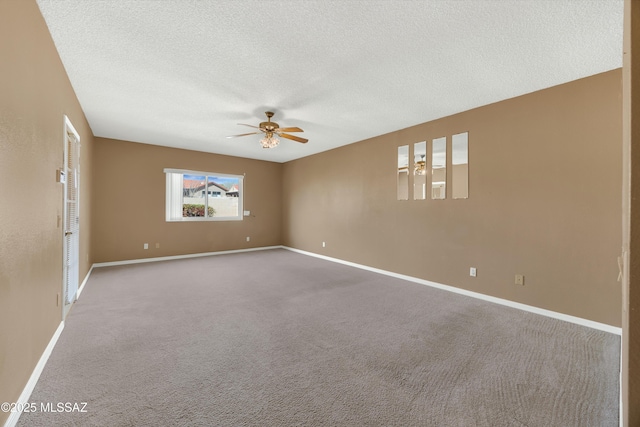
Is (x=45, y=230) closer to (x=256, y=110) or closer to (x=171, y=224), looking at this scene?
(x=256, y=110)

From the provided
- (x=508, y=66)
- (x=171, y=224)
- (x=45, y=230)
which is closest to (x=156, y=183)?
(x=171, y=224)

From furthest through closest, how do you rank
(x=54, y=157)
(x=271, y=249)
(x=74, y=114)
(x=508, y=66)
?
1. (x=271, y=249)
2. (x=74, y=114)
3. (x=508, y=66)
4. (x=54, y=157)

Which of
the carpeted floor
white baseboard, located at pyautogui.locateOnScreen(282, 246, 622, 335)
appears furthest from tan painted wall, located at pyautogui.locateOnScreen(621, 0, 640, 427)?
white baseboard, located at pyautogui.locateOnScreen(282, 246, 622, 335)

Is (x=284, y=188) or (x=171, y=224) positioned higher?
(x=284, y=188)

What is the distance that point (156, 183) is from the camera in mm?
5898

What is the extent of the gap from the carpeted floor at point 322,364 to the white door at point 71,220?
25 cm

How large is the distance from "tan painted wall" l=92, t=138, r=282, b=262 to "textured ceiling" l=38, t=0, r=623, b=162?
6.14ft

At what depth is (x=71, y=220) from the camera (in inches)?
124

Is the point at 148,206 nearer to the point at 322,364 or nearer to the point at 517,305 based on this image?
the point at 322,364

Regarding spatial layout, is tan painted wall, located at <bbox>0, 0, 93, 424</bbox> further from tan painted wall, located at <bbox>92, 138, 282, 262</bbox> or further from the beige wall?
tan painted wall, located at <bbox>92, 138, 282, 262</bbox>

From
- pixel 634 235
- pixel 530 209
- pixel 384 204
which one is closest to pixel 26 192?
pixel 634 235

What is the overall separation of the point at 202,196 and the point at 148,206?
47.1 inches

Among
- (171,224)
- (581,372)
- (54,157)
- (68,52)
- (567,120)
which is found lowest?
(581,372)

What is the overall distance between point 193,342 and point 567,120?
451 cm
